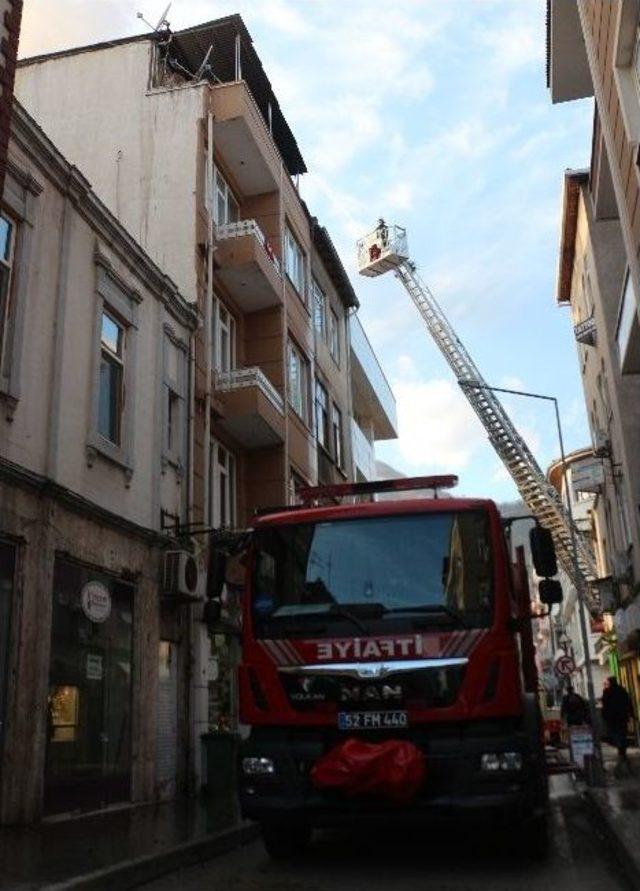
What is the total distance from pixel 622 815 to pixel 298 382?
1591 centimetres

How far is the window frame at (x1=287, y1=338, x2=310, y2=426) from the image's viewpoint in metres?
22.3

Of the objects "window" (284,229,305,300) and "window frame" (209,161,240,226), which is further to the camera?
"window" (284,229,305,300)

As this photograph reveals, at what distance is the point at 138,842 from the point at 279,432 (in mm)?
12063

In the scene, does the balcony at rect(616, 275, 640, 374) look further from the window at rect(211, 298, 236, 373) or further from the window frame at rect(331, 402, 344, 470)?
the window frame at rect(331, 402, 344, 470)

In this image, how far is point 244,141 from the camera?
2050 cm

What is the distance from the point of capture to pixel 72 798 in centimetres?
1113

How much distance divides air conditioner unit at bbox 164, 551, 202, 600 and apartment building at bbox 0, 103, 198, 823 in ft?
0.85

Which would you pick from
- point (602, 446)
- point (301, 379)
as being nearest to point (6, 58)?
point (301, 379)

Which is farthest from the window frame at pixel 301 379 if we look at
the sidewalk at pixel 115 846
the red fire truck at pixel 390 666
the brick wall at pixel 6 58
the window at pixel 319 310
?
the red fire truck at pixel 390 666

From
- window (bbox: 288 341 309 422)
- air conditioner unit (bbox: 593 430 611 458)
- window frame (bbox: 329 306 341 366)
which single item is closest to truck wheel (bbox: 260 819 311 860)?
window (bbox: 288 341 309 422)

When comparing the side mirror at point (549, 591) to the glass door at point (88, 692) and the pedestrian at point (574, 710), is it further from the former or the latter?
the pedestrian at point (574, 710)

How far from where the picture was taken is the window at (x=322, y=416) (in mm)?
25922

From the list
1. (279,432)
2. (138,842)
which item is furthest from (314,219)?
(138,842)

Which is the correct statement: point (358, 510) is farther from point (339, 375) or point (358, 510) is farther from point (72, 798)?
point (339, 375)
